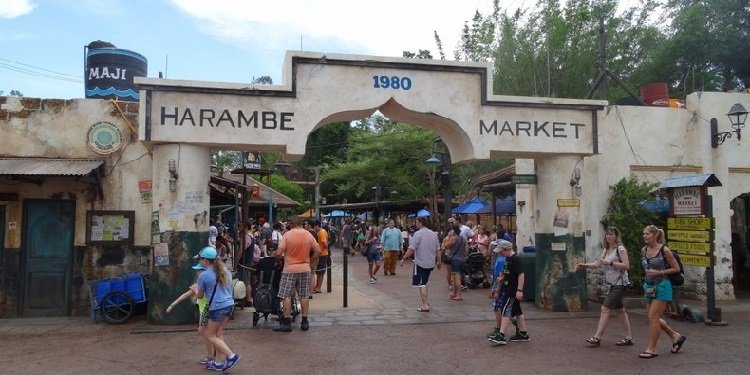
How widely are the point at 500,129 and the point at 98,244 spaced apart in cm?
738

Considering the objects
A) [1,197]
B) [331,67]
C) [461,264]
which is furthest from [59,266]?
[461,264]

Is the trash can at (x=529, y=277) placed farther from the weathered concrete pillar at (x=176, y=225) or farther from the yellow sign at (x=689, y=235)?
the weathered concrete pillar at (x=176, y=225)

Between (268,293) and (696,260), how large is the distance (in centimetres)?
706

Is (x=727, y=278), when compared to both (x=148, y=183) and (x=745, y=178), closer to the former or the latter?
(x=745, y=178)

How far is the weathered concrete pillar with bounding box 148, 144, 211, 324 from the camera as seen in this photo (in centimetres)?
923

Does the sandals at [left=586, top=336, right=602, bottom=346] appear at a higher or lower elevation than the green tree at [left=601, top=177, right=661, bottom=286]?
lower

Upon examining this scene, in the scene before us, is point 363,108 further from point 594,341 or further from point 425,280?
point 594,341

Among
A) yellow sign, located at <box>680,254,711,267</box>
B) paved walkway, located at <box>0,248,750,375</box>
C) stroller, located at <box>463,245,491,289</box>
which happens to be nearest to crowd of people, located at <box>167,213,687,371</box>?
paved walkway, located at <box>0,248,750,375</box>

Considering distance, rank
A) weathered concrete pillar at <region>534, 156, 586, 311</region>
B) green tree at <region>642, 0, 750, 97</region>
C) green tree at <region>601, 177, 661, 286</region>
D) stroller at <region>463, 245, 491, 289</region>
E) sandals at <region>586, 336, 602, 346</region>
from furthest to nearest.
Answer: green tree at <region>642, 0, 750, 97</region> → stroller at <region>463, 245, 491, 289</region> → green tree at <region>601, 177, 661, 286</region> → weathered concrete pillar at <region>534, 156, 586, 311</region> → sandals at <region>586, 336, 602, 346</region>

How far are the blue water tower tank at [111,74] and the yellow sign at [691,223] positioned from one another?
10.3 meters

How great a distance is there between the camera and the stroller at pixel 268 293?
29.1 ft

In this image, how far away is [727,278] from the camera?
12125 millimetres

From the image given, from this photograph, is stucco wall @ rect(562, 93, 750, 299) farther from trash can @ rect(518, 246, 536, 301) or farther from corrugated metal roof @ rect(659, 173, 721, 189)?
corrugated metal roof @ rect(659, 173, 721, 189)

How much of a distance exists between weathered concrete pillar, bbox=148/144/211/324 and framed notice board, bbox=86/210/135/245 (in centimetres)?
94
